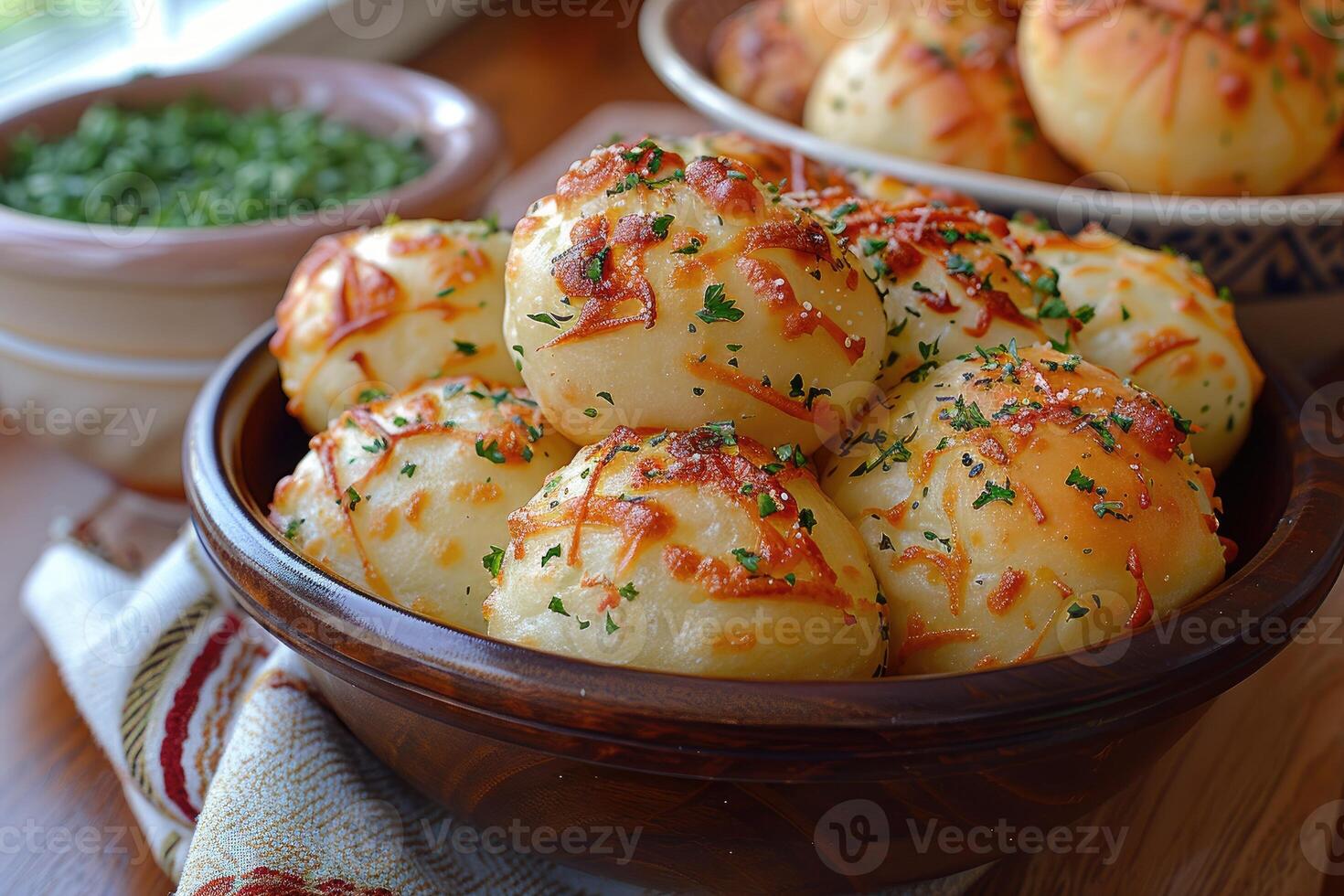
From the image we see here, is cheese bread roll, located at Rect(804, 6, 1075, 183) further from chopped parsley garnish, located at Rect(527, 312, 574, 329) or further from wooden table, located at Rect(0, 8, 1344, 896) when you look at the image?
chopped parsley garnish, located at Rect(527, 312, 574, 329)

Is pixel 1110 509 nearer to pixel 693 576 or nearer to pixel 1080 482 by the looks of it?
pixel 1080 482

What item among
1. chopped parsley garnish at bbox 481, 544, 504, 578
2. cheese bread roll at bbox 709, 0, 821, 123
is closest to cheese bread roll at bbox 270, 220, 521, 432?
chopped parsley garnish at bbox 481, 544, 504, 578

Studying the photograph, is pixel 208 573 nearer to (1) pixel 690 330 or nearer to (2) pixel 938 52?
(1) pixel 690 330

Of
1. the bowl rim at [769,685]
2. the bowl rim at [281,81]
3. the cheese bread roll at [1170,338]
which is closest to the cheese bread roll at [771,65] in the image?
the bowl rim at [281,81]

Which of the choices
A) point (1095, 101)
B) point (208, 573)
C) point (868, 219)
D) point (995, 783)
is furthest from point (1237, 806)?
point (208, 573)

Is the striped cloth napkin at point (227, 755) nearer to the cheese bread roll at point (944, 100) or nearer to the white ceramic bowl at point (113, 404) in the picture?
the white ceramic bowl at point (113, 404)

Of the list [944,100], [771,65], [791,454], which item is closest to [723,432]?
[791,454]
